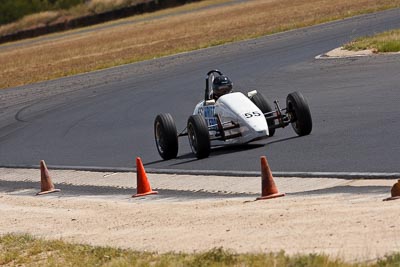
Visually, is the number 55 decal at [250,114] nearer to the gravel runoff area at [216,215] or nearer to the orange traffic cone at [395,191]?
the gravel runoff area at [216,215]

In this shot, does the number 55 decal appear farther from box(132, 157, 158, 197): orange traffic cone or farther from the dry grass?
Result: the dry grass

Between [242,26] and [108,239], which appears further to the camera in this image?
[242,26]

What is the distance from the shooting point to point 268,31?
161ft

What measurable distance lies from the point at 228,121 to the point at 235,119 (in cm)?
30

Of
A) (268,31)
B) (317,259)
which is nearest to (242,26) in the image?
(268,31)

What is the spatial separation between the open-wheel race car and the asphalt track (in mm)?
259

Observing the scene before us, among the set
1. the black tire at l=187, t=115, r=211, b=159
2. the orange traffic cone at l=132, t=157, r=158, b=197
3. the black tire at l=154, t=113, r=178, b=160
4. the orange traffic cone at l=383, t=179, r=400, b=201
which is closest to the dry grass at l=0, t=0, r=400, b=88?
the black tire at l=154, t=113, r=178, b=160

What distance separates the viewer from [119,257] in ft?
31.9

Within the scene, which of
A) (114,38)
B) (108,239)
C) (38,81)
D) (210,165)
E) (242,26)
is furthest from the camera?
(114,38)

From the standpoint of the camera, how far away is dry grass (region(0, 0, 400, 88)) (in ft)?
155

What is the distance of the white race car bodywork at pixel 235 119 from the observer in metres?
17.5

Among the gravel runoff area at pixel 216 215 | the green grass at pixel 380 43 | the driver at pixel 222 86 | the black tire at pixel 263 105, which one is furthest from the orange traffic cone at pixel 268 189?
the green grass at pixel 380 43

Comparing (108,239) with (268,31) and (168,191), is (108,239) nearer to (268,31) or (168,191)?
(168,191)

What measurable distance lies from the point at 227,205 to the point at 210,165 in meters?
4.41
